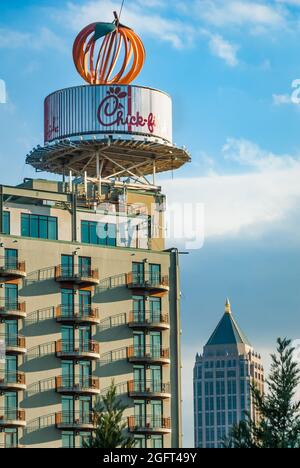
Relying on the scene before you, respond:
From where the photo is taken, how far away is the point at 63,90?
167875 millimetres

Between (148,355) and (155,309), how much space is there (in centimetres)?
501

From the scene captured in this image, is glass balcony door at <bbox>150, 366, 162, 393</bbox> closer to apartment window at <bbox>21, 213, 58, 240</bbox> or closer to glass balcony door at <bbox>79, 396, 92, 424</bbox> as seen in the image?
glass balcony door at <bbox>79, 396, 92, 424</bbox>

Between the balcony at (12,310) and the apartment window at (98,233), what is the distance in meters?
13.7

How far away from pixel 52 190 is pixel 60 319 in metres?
18.7

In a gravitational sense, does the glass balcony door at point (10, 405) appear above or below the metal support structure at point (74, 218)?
below

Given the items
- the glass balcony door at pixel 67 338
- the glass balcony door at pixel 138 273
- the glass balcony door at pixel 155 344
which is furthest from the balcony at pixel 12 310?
the glass balcony door at pixel 155 344

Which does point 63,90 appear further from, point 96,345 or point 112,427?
point 112,427

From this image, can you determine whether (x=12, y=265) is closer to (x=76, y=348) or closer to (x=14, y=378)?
(x=76, y=348)

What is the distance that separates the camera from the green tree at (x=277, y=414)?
357 ft

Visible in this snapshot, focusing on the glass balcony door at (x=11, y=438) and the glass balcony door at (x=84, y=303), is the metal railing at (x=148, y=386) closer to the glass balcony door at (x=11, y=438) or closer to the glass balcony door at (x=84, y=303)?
the glass balcony door at (x=84, y=303)

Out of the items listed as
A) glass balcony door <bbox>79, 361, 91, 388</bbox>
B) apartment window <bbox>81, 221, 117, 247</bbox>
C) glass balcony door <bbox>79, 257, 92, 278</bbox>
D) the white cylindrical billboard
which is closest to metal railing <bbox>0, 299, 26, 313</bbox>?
glass balcony door <bbox>79, 257, 92, 278</bbox>

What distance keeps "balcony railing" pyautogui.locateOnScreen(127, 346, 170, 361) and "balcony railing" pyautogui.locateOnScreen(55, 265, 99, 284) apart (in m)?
7.31

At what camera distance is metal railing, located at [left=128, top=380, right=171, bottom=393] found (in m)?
156
